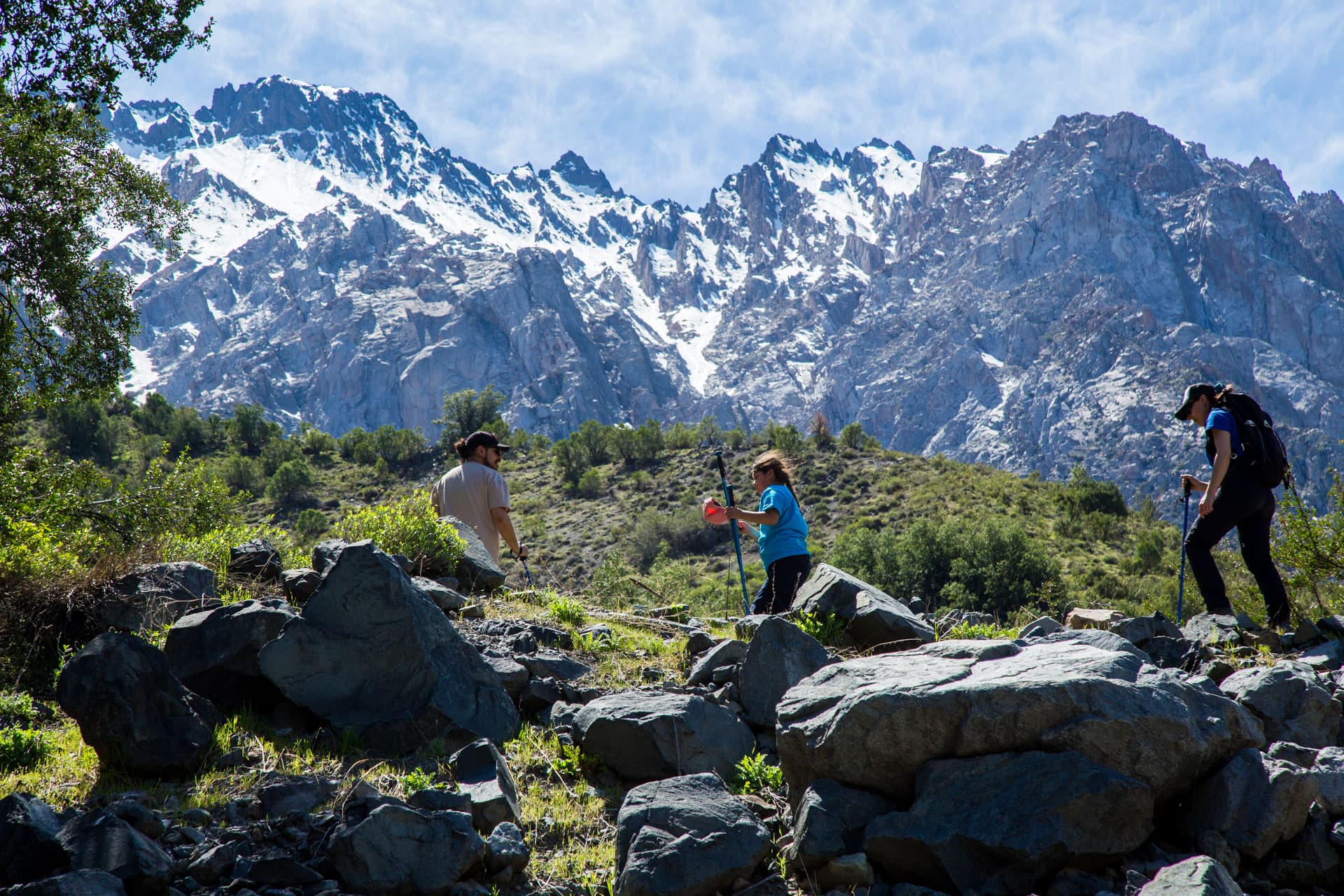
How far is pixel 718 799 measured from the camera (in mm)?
3549

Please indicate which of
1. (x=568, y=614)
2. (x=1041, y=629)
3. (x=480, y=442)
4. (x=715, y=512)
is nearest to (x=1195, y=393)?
(x=1041, y=629)

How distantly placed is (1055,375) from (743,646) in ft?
688

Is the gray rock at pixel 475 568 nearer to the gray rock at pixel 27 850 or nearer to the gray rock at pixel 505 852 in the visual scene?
the gray rock at pixel 505 852

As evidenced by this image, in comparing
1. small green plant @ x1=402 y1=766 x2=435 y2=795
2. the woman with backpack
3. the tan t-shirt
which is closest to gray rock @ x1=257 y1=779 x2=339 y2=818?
small green plant @ x1=402 y1=766 x2=435 y2=795

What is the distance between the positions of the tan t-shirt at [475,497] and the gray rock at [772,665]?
168 inches

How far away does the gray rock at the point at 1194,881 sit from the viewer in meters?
2.72

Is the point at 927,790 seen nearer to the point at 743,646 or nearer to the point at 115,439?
the point at 743,646

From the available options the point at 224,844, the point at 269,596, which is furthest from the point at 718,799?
the point at 269,596

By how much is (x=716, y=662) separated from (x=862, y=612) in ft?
4.61

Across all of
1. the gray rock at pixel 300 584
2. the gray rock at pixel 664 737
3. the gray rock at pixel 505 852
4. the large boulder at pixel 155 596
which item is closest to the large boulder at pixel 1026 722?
the gray rock at pixel 664 737

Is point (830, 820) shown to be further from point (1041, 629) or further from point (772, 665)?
point (1041, 629)

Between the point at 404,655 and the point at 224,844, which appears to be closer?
the point at 224,844

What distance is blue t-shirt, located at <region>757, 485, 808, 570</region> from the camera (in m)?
7.36

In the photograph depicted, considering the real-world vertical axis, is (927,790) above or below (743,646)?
below
